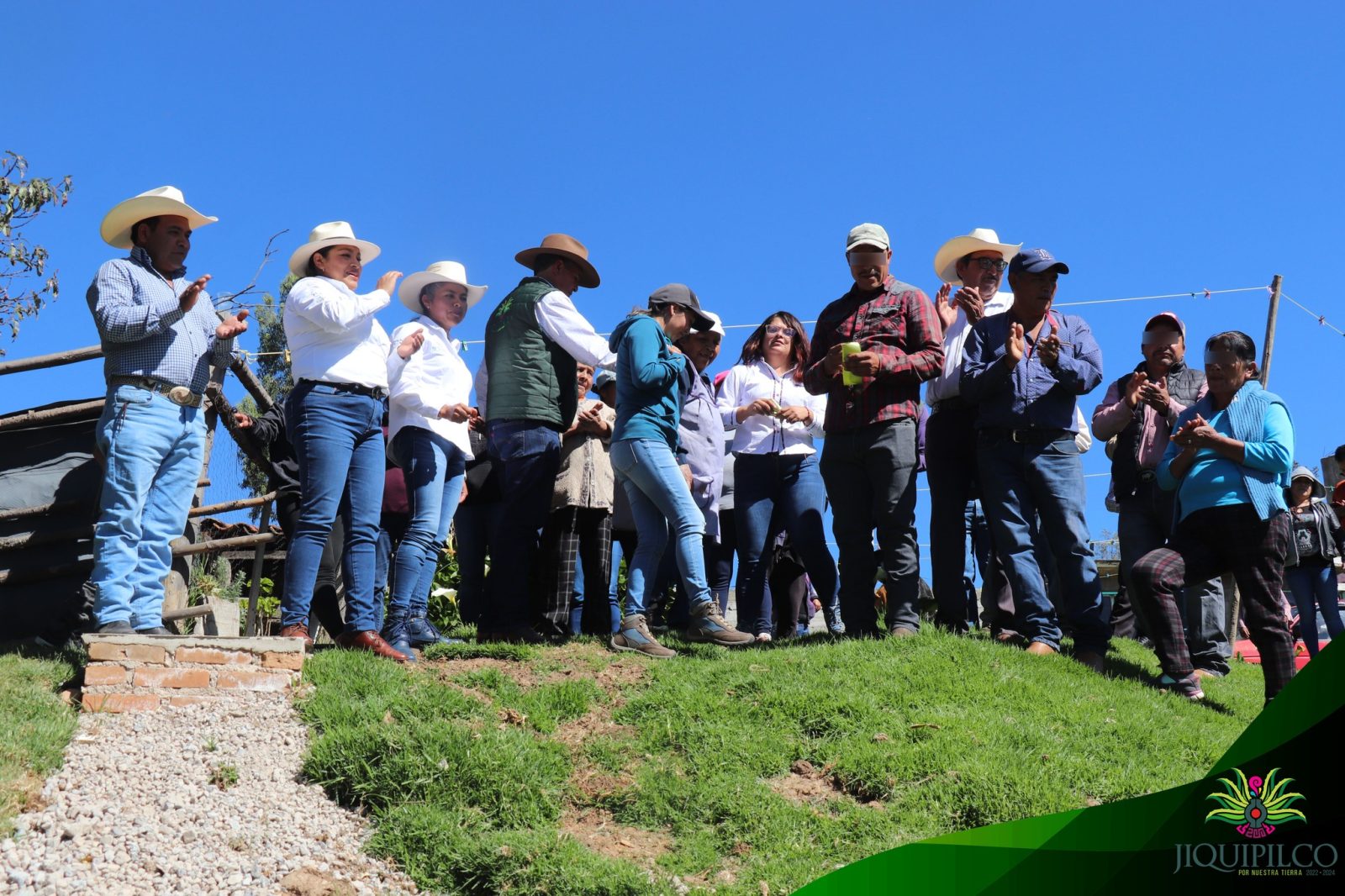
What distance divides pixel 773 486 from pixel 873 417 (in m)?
1.16


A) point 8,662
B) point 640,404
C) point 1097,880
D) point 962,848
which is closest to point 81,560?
point 8,662

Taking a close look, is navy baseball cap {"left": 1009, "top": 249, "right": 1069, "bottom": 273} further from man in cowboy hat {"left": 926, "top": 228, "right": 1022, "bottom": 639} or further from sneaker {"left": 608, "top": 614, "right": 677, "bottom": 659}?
sneaker {"left": 608, "top": 614, "right": 677, "bottom": 659}

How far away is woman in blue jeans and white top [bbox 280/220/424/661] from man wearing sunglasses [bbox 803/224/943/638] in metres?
2.66

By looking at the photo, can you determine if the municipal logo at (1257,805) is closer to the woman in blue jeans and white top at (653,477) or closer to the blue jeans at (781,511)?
the woman in blue jeans and white top at (653,477)

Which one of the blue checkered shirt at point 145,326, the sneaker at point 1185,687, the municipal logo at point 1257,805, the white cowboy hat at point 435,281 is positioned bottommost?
the municipal logo at point 1257,805

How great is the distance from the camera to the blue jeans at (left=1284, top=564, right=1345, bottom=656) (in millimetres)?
9578

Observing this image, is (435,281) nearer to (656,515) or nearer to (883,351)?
(656,515)

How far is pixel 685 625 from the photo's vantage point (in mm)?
8500

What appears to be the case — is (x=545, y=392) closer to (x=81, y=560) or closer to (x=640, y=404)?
(x=640, y=404)

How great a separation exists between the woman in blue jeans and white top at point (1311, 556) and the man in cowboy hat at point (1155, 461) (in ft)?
5.66

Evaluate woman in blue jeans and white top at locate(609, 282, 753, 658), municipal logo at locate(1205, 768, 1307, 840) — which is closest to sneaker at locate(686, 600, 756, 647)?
woman in blue jeans and white top at locate(609, 282, 753, 658)

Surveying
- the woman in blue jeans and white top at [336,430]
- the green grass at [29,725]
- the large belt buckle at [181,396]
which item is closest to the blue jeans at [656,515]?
the woman in blue jeans and white top at [336,430]

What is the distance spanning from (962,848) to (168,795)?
126 inches

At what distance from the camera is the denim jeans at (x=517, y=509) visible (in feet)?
23.6
